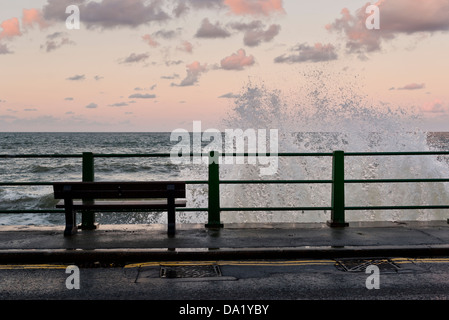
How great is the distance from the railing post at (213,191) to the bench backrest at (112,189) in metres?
0.75

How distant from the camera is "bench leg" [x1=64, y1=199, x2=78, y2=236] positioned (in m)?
8.16

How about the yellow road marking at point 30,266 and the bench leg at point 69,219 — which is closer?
the yellow road marking at point 30,266

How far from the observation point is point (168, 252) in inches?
275

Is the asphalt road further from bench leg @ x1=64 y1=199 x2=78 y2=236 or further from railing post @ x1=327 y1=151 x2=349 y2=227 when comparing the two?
railing post @ x1=327 y1=151 x2=349 y2=227

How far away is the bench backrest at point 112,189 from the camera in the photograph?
811 centimetres

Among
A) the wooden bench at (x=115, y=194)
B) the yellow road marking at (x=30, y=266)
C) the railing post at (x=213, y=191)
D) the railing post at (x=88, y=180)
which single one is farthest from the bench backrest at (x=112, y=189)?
the yellow road marking at (x=30, y=266)

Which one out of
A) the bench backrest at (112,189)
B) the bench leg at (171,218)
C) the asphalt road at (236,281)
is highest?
the bench backrest at (112,189)

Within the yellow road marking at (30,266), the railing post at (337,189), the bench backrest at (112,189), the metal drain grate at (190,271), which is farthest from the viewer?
the railing post at (337,189)

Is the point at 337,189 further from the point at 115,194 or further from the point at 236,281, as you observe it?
the point at 115,194

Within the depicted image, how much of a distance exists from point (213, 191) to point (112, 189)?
1.78 m

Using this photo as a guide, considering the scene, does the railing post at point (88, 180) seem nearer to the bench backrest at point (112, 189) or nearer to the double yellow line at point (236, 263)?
the bench backrest at point (112, 189)

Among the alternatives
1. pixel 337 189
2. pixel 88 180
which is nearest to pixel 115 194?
pixel 88 180

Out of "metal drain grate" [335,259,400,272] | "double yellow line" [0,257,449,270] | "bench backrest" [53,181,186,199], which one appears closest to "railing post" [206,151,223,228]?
"bench backrest" [53,181,186,199]
